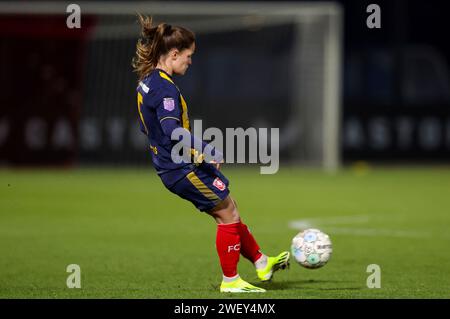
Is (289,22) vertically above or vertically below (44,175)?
above

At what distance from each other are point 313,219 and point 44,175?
837 cm

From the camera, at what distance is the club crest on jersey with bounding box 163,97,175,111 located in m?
6.82

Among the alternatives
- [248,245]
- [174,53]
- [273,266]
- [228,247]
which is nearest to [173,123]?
[174,53]

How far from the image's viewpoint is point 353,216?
12664 millimetres

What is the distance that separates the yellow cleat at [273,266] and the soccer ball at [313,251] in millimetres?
95

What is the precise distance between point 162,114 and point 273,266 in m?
1.45

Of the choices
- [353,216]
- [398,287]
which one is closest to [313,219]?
[353,216]

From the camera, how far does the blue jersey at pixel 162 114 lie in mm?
6848

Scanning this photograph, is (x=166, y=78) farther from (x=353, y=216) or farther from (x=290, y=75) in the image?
(x=290, y=75)

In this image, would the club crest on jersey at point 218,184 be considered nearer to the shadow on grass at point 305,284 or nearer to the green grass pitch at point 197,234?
the green grass pitch at point 197,234

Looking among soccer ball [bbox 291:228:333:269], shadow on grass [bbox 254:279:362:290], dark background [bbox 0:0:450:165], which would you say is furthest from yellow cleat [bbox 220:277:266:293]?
dark background [bbox 0:0:450:165]

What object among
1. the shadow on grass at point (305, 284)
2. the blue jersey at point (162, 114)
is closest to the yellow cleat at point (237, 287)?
the shadow on grass at point (305, 284)
